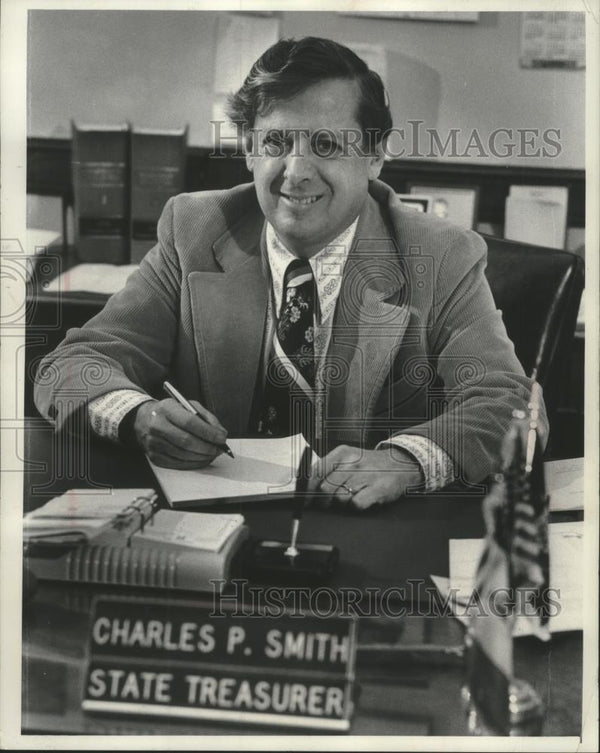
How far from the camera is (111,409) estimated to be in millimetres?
1615

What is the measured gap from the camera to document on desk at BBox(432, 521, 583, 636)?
153cm

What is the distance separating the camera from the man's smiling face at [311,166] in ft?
5.20

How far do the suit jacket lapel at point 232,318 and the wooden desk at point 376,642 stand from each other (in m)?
0.22

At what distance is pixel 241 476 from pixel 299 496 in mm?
111

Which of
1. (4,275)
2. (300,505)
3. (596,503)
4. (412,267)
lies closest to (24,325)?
(4,275)

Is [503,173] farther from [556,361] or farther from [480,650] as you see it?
[480,650]

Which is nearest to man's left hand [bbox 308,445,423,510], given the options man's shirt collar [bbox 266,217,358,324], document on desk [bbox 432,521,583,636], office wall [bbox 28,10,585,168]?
document on desk [bbox 432,521,583,636]

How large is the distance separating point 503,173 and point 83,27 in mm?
837

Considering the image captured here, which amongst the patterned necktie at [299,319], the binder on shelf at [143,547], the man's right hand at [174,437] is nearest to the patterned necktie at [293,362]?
the patterned necktie at [299,319]

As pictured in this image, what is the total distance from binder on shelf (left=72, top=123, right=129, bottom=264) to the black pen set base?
0.62 meters

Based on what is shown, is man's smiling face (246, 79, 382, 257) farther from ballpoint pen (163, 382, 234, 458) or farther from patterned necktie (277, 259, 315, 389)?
ballpoint pen (163, 382, 234, 458)

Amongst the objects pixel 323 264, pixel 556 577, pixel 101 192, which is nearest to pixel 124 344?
pixel 101 192

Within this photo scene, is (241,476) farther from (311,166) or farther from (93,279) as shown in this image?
(311,166)

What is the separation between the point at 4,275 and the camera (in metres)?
1.66
